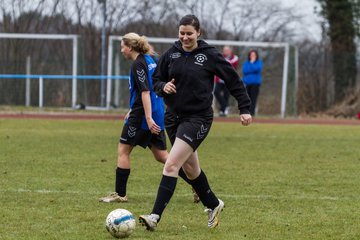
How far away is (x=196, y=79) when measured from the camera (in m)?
6.71

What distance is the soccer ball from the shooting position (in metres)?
6.24

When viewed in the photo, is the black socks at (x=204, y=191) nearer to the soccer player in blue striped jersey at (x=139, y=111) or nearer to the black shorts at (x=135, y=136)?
the soccer player in blue striped jersey at (x=139, y=111)

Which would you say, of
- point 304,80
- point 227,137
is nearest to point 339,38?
point 304,80

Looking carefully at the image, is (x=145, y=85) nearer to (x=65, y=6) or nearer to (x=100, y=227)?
(x=100, y=227)

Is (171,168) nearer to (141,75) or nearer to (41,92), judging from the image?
(141,75)

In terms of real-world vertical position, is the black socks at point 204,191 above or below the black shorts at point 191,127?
below

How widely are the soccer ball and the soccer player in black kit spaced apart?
254 mm

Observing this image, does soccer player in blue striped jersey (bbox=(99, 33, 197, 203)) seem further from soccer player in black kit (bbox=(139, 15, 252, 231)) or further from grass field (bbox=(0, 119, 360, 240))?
soccer player in black kit (bbox=(139, 15, 252, 231))

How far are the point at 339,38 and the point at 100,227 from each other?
23811 millimetres

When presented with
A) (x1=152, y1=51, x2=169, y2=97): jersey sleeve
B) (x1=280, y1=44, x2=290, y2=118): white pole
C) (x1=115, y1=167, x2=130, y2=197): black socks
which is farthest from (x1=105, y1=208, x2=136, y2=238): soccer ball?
(x1=280, y1=44, x2=290, y2=118): white pole

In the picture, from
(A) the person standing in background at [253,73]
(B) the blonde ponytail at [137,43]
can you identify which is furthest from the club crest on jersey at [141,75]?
(A) the person standing in background at [253,73]

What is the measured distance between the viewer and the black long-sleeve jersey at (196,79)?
22.0 ft

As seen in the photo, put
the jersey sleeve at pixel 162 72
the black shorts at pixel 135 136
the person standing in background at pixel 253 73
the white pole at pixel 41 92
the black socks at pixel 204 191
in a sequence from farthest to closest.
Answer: the white pole at pixel 41 92 < the person standing in background at pixel 253 73 < the black shorts at pixel 135 136 < the black socks at pixel 204 191 < the jersey sleeve at pixel 162 72

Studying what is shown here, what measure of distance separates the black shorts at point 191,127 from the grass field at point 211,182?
2.47ft
